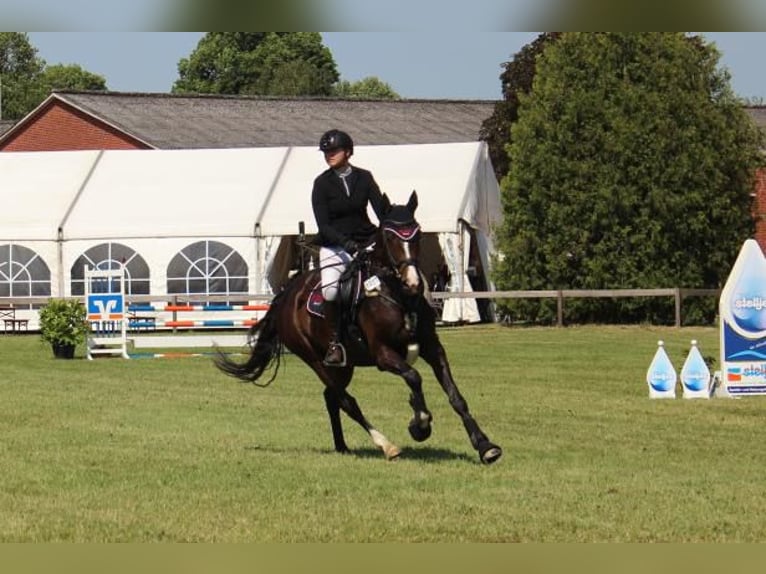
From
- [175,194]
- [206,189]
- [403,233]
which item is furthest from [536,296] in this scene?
[403,233]

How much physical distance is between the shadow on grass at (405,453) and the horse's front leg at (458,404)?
0.84 ft

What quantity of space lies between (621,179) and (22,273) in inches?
659

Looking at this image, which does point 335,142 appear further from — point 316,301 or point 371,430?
point 371,430

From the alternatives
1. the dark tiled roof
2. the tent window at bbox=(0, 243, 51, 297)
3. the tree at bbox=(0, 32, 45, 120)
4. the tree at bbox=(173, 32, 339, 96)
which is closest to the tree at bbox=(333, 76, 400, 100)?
the tree at bbox=(173, 32, 339, 96)

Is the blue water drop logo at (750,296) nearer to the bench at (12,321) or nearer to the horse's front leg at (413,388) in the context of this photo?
the horse's front leg at (413,388)

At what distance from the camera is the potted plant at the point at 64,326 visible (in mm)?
26781

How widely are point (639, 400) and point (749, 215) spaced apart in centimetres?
2723

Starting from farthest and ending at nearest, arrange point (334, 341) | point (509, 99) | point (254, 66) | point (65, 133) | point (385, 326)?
point (254, 66), point (65, 133), point (509, 99), point (334, 341), point (385, 326)

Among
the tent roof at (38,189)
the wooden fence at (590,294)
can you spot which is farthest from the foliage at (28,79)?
the wooden fence at (590,294)

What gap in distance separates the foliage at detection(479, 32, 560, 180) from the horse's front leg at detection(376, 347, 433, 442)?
4309 cm

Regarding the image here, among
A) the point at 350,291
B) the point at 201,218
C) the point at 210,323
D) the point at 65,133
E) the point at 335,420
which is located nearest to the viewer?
the point at 350,291

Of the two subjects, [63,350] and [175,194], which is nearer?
[63,350]

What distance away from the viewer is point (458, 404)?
1074 cm

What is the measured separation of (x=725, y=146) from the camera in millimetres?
42125
